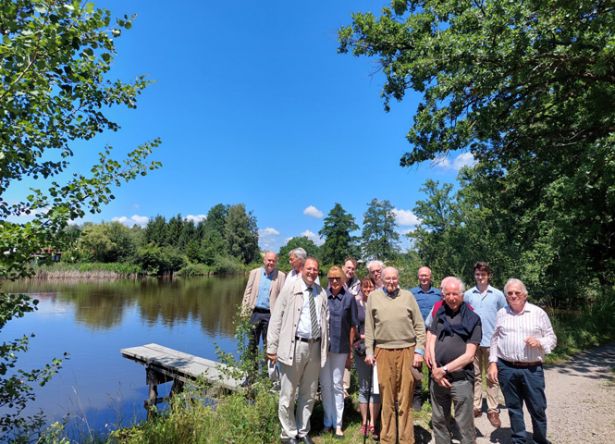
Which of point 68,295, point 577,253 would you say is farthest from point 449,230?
point 68,295

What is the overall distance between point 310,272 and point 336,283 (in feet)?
1.59

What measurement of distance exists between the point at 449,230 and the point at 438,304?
13643 mm

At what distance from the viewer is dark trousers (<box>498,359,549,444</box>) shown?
11.3 ft

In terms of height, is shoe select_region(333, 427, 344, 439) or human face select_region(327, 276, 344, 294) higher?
human face select_region(327, 276, 344, 294)

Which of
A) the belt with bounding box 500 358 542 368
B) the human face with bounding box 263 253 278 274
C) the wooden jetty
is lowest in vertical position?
the wooden jetty

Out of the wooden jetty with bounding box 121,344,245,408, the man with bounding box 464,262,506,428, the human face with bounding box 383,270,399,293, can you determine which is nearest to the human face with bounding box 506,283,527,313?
the man with bounding box 464,262,506,428

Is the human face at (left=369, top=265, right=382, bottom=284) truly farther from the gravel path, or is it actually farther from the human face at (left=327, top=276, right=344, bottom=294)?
the gravel path

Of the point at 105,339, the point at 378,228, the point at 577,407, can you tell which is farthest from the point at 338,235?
the point at 577,407

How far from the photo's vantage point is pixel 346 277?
203 inches

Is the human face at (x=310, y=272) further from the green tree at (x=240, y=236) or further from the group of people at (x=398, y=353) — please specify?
the green tree at (x=240, y=236)

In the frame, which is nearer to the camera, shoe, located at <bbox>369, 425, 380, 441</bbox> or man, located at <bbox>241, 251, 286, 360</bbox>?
shoe, located at <bbox>369, 425, 380, 441</bbox>

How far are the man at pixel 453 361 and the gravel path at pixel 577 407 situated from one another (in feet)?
3.27

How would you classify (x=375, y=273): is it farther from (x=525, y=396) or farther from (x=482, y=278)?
(x=525, y=396)

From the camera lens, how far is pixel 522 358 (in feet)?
11.4
